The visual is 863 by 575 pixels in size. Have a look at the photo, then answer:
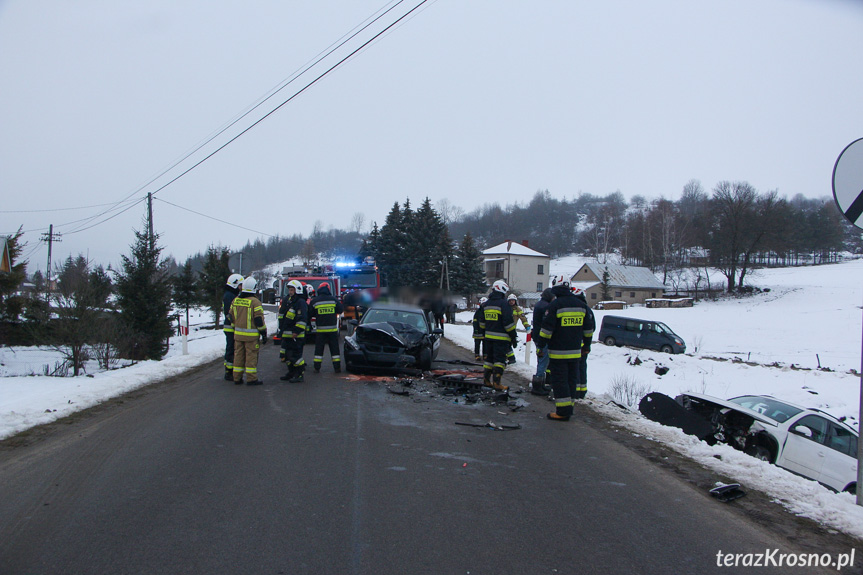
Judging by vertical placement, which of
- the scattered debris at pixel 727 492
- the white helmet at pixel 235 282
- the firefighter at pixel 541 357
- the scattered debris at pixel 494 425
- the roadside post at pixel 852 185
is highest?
the roadside post at pixel 852 185

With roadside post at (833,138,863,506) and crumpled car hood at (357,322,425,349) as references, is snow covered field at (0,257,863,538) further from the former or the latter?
crumpled car hood at (357,322,425,349)

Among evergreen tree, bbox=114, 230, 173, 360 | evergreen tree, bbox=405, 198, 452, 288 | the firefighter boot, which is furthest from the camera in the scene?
evergreen tree, bbox=405, 198, 452, 288

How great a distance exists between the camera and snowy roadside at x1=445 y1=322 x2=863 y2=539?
4.59 m

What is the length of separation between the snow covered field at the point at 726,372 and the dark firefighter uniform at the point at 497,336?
0.81 metres

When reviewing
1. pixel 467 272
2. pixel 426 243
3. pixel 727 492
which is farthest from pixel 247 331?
pixel 467 272

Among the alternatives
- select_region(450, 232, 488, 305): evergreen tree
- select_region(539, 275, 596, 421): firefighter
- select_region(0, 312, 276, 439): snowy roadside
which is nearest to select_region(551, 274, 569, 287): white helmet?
select_region(539, 275, 596, 421): firefighter

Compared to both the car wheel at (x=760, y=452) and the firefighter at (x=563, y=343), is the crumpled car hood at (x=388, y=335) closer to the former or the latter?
the firefighter at (x=563, y=343)

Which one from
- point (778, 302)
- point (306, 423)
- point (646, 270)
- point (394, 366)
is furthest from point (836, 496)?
point (646, 270)

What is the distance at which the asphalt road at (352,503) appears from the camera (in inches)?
135

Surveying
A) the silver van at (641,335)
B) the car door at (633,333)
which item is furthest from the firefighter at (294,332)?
the car door at (633,333)

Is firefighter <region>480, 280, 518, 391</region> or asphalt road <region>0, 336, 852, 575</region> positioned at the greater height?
Result: firefighter <region>480, 280, 518, 391</region>

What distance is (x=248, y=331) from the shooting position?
10.1 metres

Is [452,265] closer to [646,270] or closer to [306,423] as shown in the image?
[646,270]

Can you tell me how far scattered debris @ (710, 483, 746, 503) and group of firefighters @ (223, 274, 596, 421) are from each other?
2966 mm
